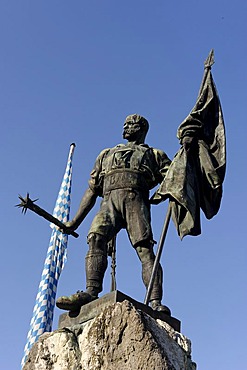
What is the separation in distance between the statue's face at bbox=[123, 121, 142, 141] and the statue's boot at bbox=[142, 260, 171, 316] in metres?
1.49

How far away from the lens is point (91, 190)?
23.1 feet

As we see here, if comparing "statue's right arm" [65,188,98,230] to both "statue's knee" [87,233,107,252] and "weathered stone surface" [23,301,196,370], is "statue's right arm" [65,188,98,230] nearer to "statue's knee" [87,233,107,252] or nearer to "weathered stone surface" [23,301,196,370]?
"statue's knee" [87,233,107,252]

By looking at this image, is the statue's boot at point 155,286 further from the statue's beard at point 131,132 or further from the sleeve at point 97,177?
the statue's beard at point 131,132

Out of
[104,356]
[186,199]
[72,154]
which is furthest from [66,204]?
[104,356]

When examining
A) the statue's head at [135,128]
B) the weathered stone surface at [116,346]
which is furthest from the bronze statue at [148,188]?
the weathered stone surface at [116,346]

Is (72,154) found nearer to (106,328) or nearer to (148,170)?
(148,170)

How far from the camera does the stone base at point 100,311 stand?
537cm

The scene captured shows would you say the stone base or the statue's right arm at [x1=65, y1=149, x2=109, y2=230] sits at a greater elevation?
the statue's right arm at [x1=65, y1=149, x2=109, y2=230]

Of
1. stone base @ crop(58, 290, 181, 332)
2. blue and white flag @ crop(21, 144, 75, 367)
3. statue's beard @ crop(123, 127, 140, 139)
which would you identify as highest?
blue and white flag @ crop(21, 144, 75, 367)

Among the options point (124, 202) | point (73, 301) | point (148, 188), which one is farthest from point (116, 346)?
point (148, 188)

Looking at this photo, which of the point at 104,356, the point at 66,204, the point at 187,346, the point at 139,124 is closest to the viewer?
the point at 104,356

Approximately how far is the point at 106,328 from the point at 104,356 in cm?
22

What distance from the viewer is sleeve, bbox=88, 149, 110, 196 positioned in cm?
693

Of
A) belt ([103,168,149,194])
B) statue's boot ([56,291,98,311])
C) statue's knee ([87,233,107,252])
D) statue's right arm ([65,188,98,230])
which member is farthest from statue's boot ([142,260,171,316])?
statue's right arm ([65,188,98,230])
